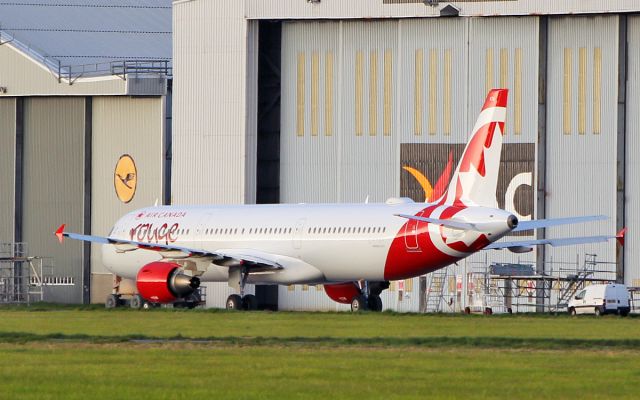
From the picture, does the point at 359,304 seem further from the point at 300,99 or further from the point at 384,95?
the point at 300,99

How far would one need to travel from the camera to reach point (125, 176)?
72938mm

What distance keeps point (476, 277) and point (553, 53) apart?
9897 millimetres

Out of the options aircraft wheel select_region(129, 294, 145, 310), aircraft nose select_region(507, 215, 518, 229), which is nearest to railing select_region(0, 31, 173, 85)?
aircraft wheel select_region(129, 294, 145, 310)

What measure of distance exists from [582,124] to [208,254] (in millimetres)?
18747

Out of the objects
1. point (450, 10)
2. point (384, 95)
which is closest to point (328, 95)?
point (384, 95)

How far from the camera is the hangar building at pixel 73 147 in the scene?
2859 inches

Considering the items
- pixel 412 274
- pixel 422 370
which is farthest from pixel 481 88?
pixel 422 370

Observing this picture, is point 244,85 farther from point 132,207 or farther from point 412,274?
point 412,274

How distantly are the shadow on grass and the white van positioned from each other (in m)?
21.7

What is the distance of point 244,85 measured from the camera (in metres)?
67.2

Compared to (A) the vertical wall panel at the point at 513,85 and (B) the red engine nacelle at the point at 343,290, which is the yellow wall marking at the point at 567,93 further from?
(B) the red engine nacelle at the point at 343,290

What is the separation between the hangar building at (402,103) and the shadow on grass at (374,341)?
31552mm

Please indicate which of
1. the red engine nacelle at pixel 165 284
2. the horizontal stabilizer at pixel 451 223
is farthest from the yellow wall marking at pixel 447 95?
the horizontal stabilizer at pixel 451 223

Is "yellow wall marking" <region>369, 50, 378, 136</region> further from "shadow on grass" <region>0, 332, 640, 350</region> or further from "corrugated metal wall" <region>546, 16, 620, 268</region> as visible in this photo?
"shadow on grass" <region>0, 332, 640, 350</region>
